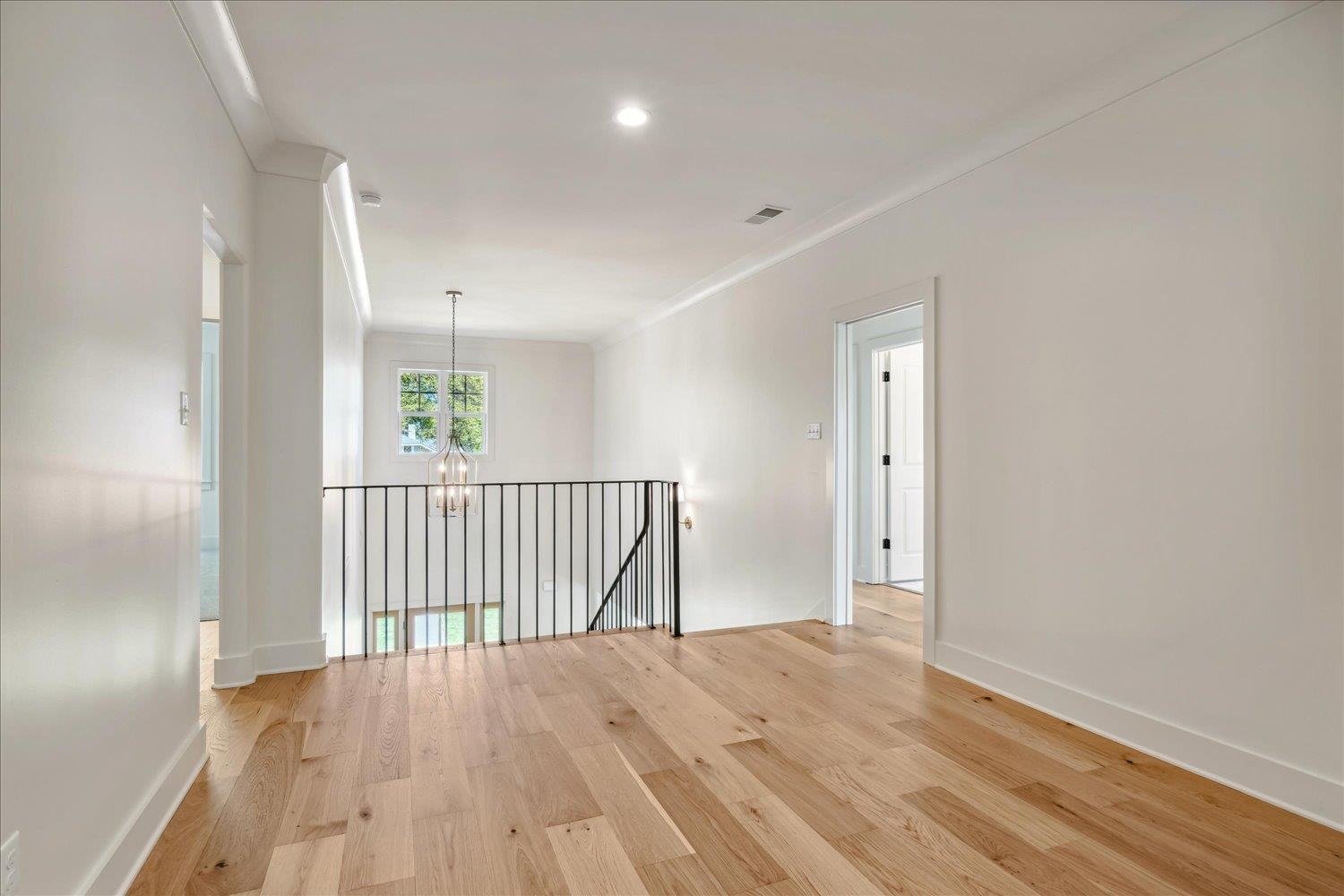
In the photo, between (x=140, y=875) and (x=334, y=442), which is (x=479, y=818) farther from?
(x=334, y=442)

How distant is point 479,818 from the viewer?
80.1 inches

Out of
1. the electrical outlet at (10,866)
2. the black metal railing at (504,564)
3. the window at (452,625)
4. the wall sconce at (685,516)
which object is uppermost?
the wall sconce at (685,516)

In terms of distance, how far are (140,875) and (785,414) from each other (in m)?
3.84

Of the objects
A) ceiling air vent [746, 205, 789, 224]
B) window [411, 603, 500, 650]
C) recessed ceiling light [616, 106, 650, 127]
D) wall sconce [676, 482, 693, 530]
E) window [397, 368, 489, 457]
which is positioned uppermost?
ceiling air vent [746, 205, 789, 224]

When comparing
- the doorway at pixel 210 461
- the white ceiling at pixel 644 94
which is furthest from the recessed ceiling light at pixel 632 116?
Answer: the doorway at pixel 210 461

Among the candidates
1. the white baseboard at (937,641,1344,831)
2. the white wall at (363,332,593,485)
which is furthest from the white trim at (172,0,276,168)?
the white wall at (363,332,593,485)

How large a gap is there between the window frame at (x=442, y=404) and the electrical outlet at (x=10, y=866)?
24.1 ft

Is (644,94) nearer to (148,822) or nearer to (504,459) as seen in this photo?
(148,822)

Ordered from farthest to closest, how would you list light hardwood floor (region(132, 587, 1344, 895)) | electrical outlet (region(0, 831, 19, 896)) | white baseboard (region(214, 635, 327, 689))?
white baseboard (region(214, 635, 327, 689)), light hardwood floor (region(132, 587, 1344, 895)), electrical outlet (region(0, 831, 19, 896))

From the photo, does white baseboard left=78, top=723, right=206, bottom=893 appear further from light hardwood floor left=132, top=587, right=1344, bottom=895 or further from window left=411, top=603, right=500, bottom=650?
window left=411, top=603, right=500, bottom=650

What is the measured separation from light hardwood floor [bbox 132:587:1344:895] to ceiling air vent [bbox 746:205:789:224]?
2.54m

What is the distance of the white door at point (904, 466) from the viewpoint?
19.9 ft

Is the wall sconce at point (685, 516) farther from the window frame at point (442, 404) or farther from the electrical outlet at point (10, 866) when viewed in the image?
the electrical outlet at point (10, 866)

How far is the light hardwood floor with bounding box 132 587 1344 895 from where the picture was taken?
1775 millimetres
